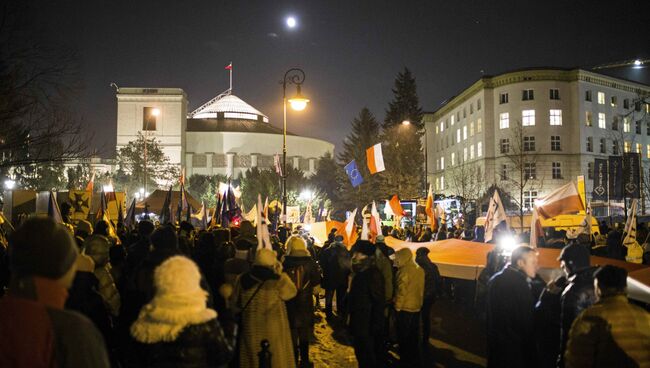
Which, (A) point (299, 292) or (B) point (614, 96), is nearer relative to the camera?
(A) point (299, 292)

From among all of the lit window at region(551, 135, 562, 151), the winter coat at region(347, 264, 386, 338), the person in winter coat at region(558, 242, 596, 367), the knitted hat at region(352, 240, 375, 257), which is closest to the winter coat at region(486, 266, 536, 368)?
the person in winter coat at region(558, 242, 596, 367)

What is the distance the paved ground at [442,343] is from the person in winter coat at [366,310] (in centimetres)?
156

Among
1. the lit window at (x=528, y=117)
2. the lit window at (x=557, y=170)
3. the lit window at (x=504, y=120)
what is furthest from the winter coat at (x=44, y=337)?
the lit window at (x=504, y=120)

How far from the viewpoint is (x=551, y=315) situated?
21.8 ft

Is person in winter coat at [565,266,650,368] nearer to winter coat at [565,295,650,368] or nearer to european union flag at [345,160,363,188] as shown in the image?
winter coat at [565,295,650,368]

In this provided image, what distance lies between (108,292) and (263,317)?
2.17m

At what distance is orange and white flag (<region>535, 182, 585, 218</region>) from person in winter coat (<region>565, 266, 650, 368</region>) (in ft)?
27.2

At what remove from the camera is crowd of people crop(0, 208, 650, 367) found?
2375 millimetres

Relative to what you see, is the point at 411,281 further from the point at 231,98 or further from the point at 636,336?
the point at 231,98

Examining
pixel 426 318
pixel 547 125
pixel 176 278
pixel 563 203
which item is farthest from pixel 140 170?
pixel 176 278

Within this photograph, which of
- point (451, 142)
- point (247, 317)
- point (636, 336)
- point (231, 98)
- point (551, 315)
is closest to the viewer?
point (636, 336)

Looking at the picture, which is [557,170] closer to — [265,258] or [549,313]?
[549,313]

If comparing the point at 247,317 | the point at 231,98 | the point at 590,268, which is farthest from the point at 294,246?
the point at 231,98

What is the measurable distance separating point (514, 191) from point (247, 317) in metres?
61.7
